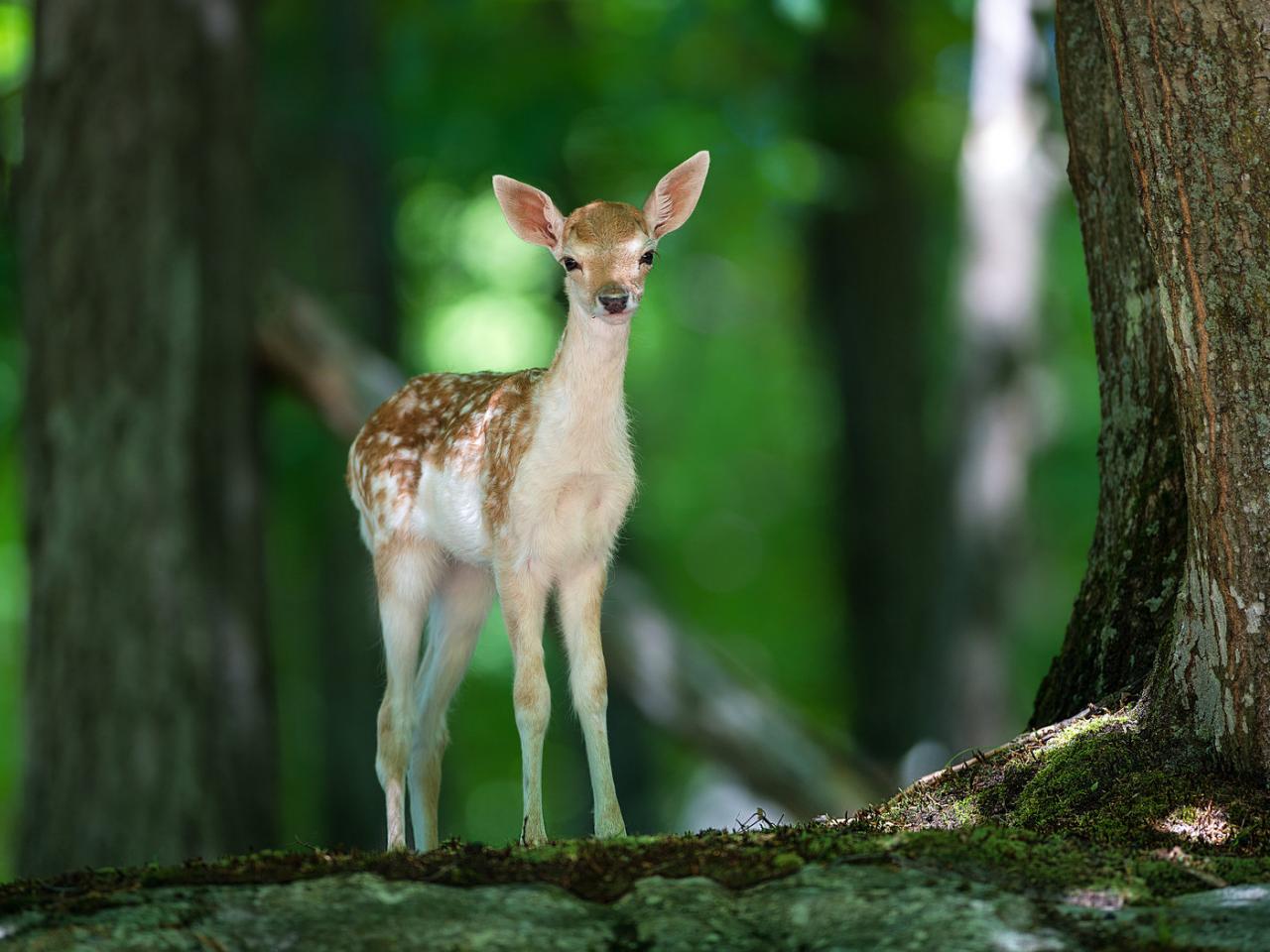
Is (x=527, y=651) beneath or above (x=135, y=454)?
beneath

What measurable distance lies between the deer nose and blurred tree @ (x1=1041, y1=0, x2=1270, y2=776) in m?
1.64

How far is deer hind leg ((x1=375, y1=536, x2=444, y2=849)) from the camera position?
229 inches

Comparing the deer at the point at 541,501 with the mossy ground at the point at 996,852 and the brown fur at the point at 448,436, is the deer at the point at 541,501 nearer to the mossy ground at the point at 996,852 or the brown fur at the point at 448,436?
the brown fur at the point at 448,436

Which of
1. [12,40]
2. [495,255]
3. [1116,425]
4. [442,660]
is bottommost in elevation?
[442,660]

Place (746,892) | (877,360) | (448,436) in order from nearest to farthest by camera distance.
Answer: (746,892) → (448,436) → (877,360)

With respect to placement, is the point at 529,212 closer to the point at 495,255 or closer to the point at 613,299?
the point at 613,299

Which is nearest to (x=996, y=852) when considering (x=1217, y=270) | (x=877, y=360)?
(x=1217, y=270)

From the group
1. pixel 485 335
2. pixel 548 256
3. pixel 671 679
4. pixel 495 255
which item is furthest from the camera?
pixel 485 335

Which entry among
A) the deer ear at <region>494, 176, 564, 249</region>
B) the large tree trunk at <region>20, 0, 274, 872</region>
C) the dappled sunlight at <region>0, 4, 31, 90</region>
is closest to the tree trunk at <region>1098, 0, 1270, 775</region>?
the deer ear at <region>494, 176, 564, 249</region>

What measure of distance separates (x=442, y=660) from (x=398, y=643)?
505 millimetres

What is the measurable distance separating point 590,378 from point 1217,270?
2.08m

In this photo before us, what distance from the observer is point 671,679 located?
11.1m

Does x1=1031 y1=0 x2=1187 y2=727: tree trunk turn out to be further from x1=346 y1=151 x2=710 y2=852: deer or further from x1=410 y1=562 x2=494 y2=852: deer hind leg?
x1=410 y1=562 x2=494 y2=852: deer hind leg

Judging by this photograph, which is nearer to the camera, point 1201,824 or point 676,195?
point 1201,824
